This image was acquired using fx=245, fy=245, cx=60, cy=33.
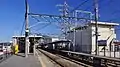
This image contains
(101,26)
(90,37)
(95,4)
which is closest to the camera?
(95,4)

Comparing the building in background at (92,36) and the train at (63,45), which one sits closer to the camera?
the building in background at (92,36)

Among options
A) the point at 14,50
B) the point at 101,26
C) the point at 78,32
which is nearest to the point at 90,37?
the point at 101,26

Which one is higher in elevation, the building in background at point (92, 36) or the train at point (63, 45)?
the building in background at point (92, 36)

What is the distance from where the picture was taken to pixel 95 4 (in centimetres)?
3722

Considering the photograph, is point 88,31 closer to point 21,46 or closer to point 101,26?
point 101,26

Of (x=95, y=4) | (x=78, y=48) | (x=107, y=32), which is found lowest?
(x=78, y=48)

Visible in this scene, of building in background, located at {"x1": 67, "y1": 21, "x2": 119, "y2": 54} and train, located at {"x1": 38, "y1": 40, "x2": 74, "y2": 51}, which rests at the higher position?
building in background, located at {"x1": 67, "y1": 21, "x2": 119, "y2": 54}

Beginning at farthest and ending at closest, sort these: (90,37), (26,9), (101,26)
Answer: (101,26) < (90,37) < (26,9)

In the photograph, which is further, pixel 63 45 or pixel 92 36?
pixel 63 45

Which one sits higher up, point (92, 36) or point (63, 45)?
point (92, 36)

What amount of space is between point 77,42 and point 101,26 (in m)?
9.95

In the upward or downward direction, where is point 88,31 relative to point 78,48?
upward

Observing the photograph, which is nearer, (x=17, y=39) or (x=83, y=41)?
(x=17, y=39)

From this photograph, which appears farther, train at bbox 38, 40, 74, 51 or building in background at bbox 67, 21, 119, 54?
train at bbox 38, 40, 74, 51
